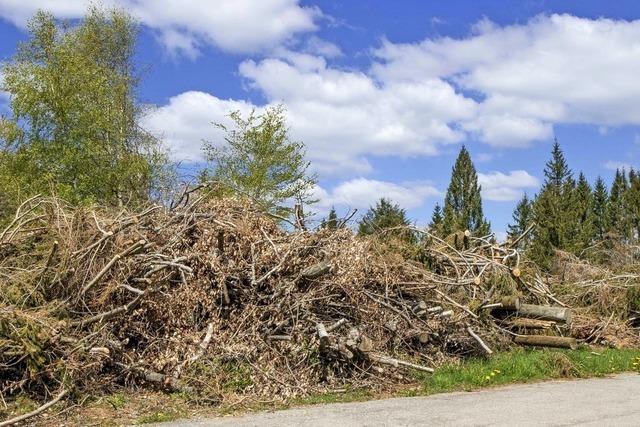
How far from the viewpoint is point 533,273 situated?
14188mm

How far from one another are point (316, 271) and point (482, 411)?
353cm

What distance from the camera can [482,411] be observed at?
757 cm

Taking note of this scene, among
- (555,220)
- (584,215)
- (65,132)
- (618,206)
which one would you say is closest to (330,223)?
(65,132)

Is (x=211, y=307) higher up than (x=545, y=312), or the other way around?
(x=211, y=307)

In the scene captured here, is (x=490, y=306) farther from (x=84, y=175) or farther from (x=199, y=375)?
(x=84, y=175)

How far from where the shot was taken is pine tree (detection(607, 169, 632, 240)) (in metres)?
48.3

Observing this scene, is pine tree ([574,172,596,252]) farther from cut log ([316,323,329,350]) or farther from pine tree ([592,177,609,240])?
cut log ([316,323,329,350])

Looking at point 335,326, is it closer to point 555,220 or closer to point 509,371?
point 509,371

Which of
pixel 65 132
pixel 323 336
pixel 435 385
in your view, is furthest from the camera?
pixel 65 132

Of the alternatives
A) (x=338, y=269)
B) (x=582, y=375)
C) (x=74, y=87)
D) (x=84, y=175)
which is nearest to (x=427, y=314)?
(x=338, y=269)

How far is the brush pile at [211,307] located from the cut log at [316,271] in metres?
0.02

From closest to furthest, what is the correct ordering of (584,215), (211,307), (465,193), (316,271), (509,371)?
(211,307), (509,371), (316,271), (584,215), (465,193)

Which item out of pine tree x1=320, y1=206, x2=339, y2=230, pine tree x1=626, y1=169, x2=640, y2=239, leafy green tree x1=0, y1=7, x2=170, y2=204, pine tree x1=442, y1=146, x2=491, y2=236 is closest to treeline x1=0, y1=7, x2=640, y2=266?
leafy green tree x1=0, y1=7, x2=170, y2=204

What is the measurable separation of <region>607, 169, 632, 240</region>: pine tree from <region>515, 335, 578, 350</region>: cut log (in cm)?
3847
